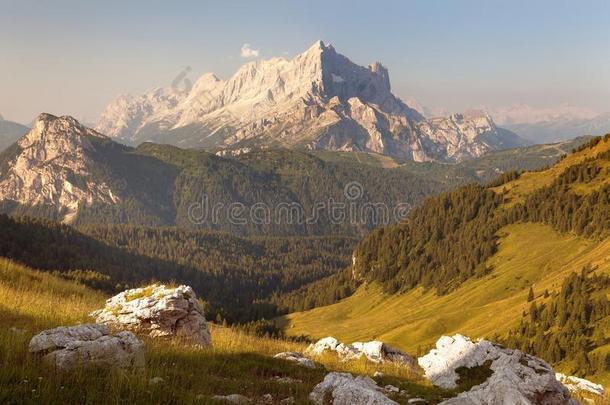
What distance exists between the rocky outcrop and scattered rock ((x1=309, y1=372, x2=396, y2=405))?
567 inches

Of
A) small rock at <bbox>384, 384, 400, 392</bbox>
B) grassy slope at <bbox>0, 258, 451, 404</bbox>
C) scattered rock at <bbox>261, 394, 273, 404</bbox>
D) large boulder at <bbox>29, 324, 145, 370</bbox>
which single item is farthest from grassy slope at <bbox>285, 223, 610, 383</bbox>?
large boulder at <bbox>29, 324, 145, 370</bbox>

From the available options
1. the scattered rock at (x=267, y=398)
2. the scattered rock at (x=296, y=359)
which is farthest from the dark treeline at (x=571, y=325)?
the scattered rock at (x=267, y=398)

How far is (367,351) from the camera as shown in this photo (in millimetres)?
31172

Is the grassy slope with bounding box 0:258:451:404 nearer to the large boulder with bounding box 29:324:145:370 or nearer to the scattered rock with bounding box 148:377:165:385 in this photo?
the scattered rock with bounding box 148:377:165:385

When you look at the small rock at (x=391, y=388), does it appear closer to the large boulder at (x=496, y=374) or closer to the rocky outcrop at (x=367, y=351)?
the large boulder at (x=496, y=374)

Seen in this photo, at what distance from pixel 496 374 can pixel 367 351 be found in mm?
A: 17175

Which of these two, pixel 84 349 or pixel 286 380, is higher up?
pixel 84 349

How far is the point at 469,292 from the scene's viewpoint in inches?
7116

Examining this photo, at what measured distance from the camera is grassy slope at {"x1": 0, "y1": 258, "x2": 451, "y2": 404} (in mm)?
9391

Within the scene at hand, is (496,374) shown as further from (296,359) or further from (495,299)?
(495,299)

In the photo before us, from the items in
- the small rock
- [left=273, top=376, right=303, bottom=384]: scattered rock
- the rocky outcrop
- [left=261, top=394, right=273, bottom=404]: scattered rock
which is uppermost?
[left=261, top=394, right=273, bottom=404]: scattered rock

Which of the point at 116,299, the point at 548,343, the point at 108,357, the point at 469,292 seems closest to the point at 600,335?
the point at 548,343

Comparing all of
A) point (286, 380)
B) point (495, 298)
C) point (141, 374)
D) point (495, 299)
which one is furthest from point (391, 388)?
point (495, 298)

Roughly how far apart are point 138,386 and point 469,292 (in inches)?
7357
